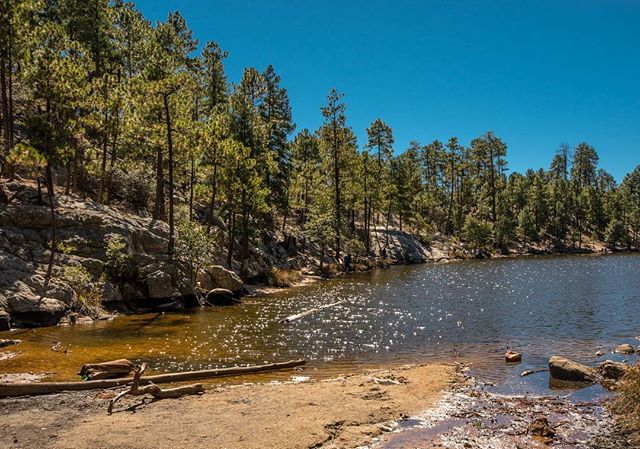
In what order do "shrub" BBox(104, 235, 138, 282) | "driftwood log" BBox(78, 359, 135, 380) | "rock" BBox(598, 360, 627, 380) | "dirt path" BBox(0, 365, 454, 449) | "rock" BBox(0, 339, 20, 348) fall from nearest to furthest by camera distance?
1. "dirt path" BBox(0, 365, 454, 449)
2. "rock" BBox(598, 360, 627, 380)
3. "driftwood log" BBox(78, 359, 135, 380)
4. "rock" BBox(0, 339, 20, 348)
5. "shrub" BBox(104, 235, 138, 282)

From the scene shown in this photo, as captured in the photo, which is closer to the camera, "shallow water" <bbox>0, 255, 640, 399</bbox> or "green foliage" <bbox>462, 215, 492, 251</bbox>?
"shallow water" <bbox>0, 255, 640, 399</bbox>

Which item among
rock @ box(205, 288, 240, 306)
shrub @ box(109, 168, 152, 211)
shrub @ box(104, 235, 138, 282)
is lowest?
rock @ box(205, 288, 240, 306)

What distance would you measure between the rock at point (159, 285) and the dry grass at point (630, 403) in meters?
28.8

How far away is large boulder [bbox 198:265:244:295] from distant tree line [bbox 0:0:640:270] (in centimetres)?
393

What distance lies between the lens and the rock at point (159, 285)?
110ft

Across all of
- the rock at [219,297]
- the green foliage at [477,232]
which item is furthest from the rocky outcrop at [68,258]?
the green foliage at [477,232]

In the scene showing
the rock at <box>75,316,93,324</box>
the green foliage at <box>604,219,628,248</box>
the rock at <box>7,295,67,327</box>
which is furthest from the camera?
the green foliage at <box>604,219,628,248</box>

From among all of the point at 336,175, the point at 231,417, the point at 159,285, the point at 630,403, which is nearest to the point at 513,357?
the point at 630,403

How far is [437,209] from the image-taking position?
113 m

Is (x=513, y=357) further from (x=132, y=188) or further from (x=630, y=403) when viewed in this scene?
(x=132, y=188)

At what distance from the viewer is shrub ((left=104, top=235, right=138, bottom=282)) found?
32188 mm

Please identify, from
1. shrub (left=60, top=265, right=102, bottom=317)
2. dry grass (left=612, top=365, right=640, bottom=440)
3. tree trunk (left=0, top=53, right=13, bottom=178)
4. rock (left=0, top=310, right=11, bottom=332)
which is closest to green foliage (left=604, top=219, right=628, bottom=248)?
dry grass (left=612, top=365, right=640, bottom=440)

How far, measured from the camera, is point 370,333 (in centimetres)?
2605

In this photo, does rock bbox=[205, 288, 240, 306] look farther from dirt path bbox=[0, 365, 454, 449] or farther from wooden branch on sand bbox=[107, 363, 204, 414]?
wooden branch on sand bbox=[107, 363, 204, 414]
